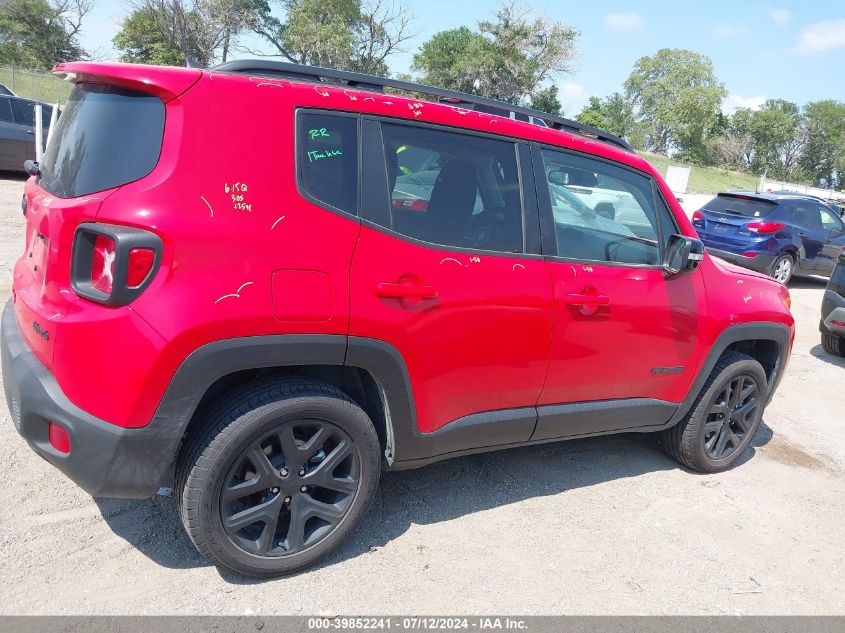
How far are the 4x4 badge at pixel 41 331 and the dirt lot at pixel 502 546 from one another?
36.2 inches

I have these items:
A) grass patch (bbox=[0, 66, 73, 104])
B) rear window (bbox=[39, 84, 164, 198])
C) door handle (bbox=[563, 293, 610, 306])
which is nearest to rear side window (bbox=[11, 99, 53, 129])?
rear window (bbox=[39, 84, 164, 198])

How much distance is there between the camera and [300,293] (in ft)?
7.94

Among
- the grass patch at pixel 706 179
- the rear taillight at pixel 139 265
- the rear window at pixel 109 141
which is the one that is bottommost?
the rear taillight at pixel 139 265

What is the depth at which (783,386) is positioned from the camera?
243 inches

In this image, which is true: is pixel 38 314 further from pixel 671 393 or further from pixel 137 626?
pixel 671 393

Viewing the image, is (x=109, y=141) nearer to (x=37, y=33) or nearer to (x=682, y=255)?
(x=682, y=255)

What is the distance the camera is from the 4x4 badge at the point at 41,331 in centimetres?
235

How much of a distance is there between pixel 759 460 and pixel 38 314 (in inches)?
167

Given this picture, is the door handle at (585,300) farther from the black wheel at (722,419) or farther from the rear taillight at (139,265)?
the rear taillight at (139,265)

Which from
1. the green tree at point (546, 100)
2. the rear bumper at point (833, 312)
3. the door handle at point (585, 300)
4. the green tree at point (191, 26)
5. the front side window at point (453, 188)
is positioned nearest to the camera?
the front side window at point (453, 188)

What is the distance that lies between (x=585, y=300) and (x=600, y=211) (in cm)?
57

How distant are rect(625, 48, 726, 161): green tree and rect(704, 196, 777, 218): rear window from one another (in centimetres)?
6537

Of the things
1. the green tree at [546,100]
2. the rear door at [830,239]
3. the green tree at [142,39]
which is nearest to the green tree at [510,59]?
the green tree at [546,100]

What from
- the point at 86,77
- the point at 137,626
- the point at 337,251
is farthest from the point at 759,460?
the point at 86,77
